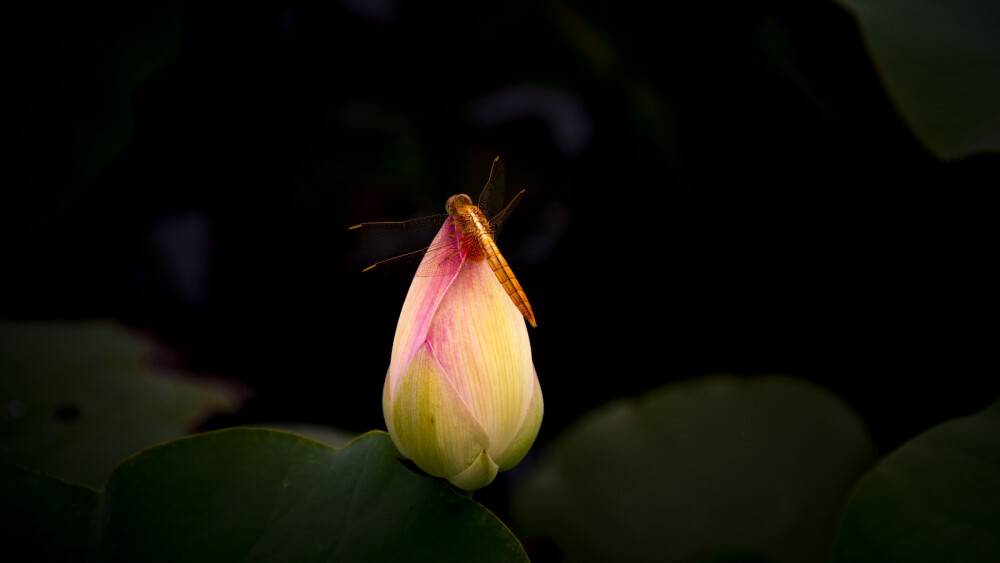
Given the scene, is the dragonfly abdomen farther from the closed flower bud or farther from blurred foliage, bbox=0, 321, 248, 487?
blurred foliage, bbox=0, 321, 248, 487

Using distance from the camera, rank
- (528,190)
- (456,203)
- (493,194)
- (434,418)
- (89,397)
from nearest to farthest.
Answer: (434,418), (456,203), (493,194), (89,397), (528,190)

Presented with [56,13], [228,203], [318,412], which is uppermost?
Answer: [56,13]

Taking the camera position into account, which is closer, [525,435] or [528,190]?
[525,435]

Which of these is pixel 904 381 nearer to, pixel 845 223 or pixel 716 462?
pixel 845 223

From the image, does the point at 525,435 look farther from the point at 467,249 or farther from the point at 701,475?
the point at 701,475

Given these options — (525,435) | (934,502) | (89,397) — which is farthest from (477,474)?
(89,397)

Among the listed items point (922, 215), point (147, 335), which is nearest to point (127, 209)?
point (147, 335)

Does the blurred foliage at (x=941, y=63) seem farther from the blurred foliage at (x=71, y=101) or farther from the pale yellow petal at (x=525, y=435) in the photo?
the blurred foliage at (x=71, y=101)
